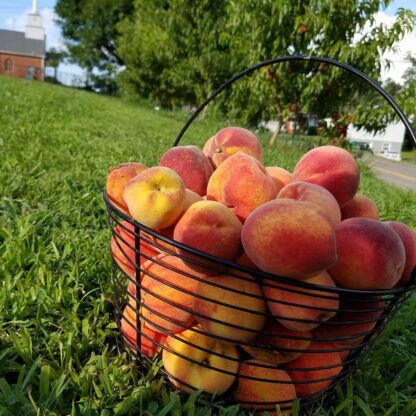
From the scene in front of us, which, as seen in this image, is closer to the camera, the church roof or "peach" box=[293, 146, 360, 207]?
"peach" box=[293, 146, 360, 207]

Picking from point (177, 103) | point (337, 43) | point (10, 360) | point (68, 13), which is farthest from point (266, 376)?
point (68, 13)

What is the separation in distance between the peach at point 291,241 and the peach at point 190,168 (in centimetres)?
37

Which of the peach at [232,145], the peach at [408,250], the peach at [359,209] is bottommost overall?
the peach at [408,250]

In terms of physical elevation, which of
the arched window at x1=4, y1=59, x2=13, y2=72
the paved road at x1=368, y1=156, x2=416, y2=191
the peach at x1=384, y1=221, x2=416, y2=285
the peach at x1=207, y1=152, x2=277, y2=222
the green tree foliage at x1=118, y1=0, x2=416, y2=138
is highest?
the green tree foliage at x1=118, y1=0, x2=416, y2=138

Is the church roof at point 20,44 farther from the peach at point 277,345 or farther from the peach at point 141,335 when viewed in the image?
the peach at point 277,345

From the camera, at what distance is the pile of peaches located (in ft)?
2.90

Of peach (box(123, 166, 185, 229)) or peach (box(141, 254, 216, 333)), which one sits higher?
peach (box(123, 166, 185, 229))

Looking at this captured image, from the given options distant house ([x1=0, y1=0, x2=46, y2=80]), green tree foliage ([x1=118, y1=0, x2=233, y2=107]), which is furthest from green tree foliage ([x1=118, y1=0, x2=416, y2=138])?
distant house ([x1=0, y1=0, x2=46, y2=80])

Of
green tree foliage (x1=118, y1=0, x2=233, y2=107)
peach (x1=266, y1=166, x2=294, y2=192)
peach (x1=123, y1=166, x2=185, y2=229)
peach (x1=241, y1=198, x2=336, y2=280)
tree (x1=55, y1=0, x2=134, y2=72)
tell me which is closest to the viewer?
peach (x1=241, y1=198, x2=336, y2=280)

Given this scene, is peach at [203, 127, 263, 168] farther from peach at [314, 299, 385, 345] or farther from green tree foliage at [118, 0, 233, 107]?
green tree foliage at [118, 0, 233, 107]

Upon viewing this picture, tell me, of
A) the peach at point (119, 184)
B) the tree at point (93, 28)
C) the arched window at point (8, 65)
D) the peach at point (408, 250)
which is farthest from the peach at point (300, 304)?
the arched window at point (8, 65)

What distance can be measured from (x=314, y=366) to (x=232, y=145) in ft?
2.25

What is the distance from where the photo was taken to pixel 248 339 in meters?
0.97

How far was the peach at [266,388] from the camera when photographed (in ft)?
3.34
